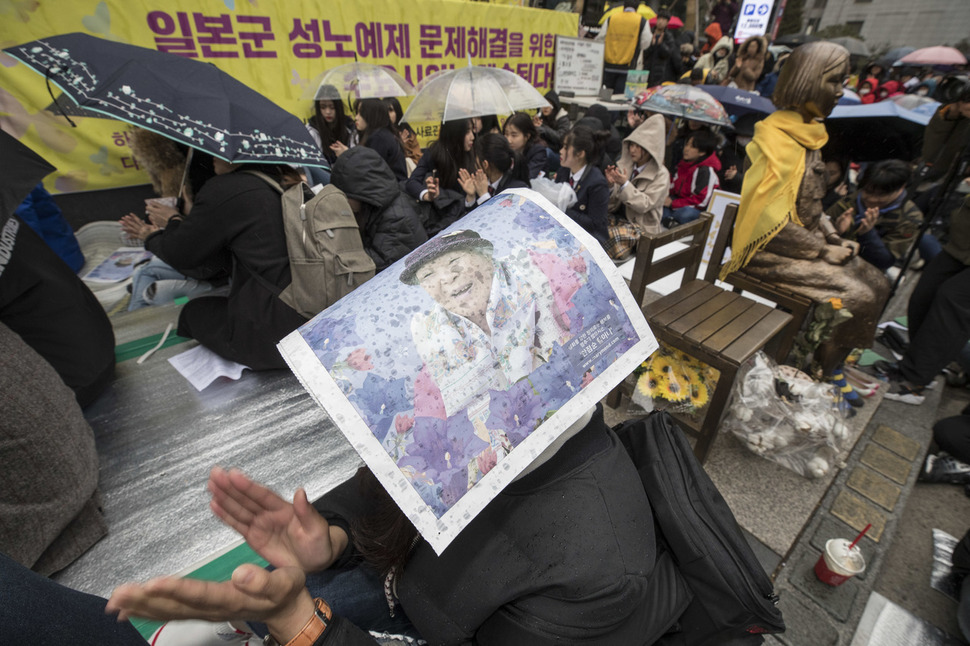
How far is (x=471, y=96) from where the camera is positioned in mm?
4062

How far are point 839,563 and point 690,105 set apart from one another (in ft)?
14.9

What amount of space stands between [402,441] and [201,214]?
1.92m

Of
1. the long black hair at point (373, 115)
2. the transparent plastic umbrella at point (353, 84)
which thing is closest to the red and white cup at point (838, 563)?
the long black hair at point (373, 115)

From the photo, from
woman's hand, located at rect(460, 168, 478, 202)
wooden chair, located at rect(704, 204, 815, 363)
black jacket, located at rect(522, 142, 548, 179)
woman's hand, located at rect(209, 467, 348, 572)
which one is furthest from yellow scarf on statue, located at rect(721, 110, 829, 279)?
woman's hand, located at rect(209, 467, 348, 572)

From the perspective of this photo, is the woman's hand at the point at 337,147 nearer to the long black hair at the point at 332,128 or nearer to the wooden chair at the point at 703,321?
the long black hair at the point at 332,128

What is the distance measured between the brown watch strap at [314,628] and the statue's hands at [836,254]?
3439 mm

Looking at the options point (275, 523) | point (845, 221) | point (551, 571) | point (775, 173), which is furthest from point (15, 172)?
point (845, 221)

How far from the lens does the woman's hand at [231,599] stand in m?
0.67

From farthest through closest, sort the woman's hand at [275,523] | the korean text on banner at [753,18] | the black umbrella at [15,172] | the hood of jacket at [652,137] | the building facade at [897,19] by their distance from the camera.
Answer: the building facade at [897,19] → the korean text on banner at [753,18] → the hood of jacket at [652,137] → the black umbrella at [15,172] → the woman's hand at [275,523]

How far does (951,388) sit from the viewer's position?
3275 mm

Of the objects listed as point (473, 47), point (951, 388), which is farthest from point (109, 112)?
point (473, 47)

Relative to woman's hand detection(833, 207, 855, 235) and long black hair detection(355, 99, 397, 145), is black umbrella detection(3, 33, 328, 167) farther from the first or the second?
woman's hand detection(833, 207, 855, 235)

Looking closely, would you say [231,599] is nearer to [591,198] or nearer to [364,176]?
[364,176]

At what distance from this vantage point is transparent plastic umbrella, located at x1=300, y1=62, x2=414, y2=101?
15.5 feet
